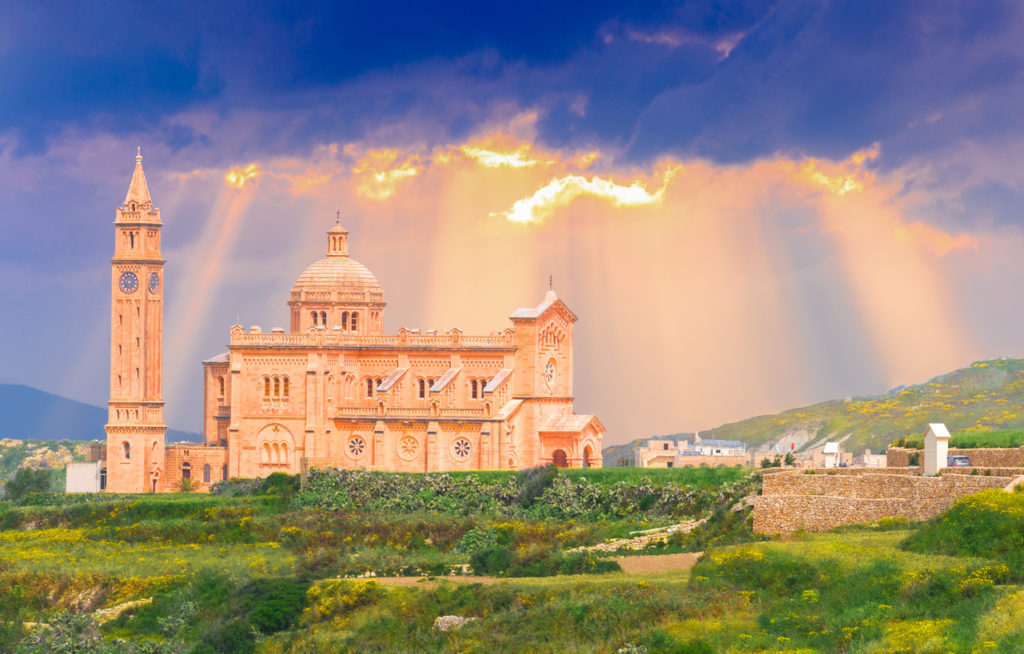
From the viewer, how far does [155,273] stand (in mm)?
89375

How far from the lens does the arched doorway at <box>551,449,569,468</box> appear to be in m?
77.9

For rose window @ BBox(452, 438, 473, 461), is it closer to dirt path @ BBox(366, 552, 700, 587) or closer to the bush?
dirt path @ BBox(366, 552, 700, 587)

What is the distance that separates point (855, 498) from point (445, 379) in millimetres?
37726

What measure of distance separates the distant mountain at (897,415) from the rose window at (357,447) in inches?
1001

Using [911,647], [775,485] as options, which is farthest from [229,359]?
[911,647]

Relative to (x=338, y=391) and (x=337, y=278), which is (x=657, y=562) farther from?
(x=337, y=278)

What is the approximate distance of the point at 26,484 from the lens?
8512 centimetres

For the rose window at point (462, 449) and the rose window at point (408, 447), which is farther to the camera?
the rose window at point (408, 447)

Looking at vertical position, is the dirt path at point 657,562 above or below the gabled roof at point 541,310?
below

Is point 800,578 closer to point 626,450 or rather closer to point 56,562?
point 56,562

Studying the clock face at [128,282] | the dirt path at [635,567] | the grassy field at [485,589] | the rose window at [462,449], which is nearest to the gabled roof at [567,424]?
the rose window at [462,449]

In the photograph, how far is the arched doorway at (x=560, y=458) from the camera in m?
77.9

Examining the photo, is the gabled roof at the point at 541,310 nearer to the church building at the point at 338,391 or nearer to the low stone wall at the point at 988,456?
the church building at the point at 338,391

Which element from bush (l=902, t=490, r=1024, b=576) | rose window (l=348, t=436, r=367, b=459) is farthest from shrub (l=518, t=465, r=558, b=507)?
bush (l=902, t=490, r=1024, b=576)
